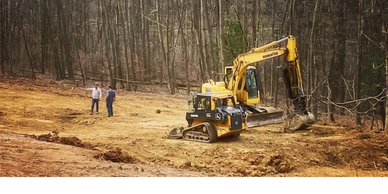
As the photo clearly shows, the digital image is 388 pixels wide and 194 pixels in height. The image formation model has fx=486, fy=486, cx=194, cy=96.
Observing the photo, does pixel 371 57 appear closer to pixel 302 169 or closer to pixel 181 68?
pixel 302 169

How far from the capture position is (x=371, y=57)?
28.9 feet

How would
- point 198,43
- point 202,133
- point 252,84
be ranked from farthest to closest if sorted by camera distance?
point 198,43, point 252,84, point 202,133

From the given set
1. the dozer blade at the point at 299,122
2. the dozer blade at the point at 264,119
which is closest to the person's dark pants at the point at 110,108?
the dozer blade at the point at 264,119

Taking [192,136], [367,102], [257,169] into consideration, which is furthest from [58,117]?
[367,102]

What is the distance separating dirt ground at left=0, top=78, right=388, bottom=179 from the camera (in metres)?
5.92

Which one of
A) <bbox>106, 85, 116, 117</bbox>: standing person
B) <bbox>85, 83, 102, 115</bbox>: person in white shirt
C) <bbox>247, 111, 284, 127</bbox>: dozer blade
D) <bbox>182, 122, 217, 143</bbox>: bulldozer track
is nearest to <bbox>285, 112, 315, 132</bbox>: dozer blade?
<bbox>247, 111, 284, 127</bbox>: dozer blade

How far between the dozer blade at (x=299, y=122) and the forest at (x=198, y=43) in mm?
305

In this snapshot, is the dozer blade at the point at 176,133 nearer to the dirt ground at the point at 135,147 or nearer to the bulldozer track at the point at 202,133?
the bulldozer track at the point at 202,133

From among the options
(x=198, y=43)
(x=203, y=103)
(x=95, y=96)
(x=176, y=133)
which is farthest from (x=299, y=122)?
(x=95, y=96)

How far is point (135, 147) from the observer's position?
296 inches

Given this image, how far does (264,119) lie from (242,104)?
57 centimetres

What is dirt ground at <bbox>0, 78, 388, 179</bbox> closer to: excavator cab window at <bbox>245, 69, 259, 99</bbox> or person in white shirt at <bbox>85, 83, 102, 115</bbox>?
person in white shirt at <bbox>85, 83, 102, 115</bbox>

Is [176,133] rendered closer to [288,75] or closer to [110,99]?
[110,99]

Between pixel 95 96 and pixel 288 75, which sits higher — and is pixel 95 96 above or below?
below
